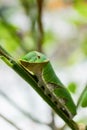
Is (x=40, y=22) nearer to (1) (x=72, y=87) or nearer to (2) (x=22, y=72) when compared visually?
(1) (x=72, y=87)

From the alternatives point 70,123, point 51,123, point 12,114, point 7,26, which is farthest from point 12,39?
point 70,123

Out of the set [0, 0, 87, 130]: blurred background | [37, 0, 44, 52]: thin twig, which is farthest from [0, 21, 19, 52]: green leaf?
[37, 0, 44, 52]: thin twig

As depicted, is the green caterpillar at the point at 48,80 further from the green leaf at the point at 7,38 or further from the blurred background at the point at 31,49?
the green leaf at the point at 7,38

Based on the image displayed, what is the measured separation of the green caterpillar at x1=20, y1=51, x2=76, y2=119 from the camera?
325 millimetres

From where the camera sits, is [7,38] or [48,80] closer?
[48,80]

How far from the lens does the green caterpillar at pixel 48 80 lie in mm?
325

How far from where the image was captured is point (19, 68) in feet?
1.04

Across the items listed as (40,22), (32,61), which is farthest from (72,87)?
(32,61)

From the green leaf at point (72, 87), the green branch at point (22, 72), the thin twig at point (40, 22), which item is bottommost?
the green leaf at point (72, 87)

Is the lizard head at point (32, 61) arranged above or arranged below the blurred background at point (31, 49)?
above

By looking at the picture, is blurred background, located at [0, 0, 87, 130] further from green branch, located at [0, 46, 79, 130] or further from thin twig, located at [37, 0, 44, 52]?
green branch, located at [0, 46, 79, 130]

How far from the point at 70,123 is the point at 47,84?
3.0 inches

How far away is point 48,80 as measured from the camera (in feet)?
1.40

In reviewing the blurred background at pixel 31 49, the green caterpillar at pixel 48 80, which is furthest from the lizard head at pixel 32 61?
the blurred background at pixel 31 49
